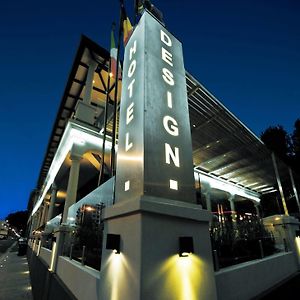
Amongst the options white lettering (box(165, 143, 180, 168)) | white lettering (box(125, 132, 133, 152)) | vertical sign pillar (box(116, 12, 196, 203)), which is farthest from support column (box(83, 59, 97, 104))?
white lettering (box(165, 143, 180, 168))

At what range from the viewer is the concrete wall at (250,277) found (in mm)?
3096

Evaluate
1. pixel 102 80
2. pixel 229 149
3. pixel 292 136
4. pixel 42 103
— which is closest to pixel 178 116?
pixel 229 149

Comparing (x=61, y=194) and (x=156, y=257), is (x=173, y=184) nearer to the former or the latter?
(x=156, y=257)

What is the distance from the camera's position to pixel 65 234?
600 centimetres

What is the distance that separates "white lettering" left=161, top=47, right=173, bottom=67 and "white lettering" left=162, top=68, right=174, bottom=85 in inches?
11.4

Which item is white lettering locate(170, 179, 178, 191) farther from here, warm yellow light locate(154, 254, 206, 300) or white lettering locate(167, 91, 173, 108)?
white lettering locate(167, 91, 173, 108)

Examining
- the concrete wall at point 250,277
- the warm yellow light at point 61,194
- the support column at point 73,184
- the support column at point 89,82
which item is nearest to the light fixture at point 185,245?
the concrete wall at point 250,277

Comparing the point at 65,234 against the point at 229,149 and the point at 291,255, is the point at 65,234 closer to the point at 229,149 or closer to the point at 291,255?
the point at 291,255

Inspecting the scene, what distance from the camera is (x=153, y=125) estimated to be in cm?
323

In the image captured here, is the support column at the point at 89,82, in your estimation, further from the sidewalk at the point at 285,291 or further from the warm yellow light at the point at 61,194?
the warm yellow light at the point at 61,194

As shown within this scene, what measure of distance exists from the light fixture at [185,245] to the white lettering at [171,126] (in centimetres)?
168

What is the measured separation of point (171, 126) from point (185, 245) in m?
1.90

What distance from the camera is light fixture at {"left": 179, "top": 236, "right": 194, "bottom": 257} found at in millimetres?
2449

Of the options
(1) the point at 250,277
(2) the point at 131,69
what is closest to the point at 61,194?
(2) the point at 131,69
